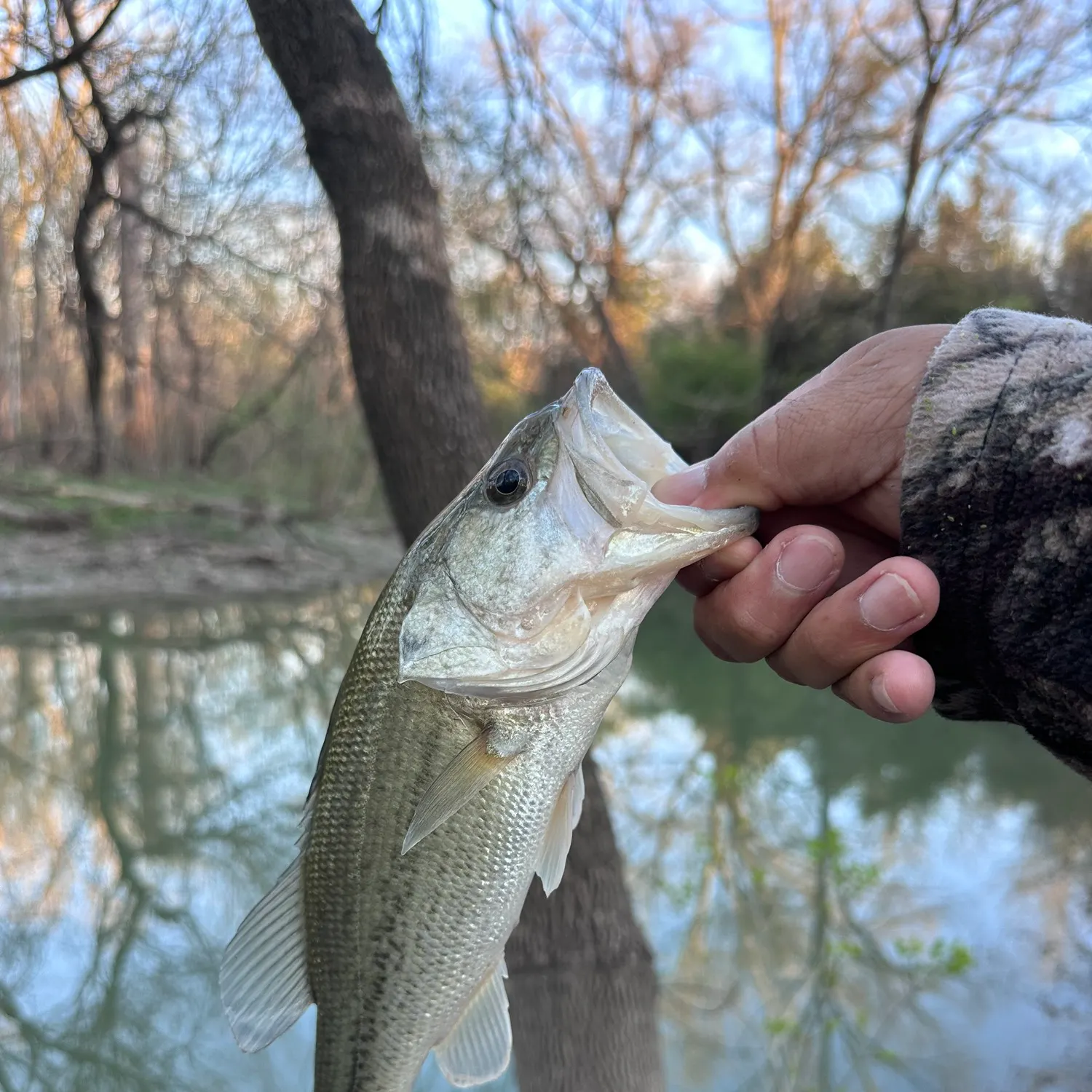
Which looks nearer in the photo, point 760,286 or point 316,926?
point 316,926

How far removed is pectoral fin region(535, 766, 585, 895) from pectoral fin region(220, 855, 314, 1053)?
1.69 ft

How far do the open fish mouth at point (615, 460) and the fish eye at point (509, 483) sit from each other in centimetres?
11

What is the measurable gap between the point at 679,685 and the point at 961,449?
22.4ft

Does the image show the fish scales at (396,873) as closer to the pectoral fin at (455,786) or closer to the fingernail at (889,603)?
the pectoral fin at (455,786)

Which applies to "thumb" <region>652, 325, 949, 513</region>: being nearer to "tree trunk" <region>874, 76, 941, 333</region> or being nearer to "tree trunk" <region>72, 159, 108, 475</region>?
"tree trunk" <region>72, 159, 108, 475</region>

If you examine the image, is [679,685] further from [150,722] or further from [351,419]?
[351,419]

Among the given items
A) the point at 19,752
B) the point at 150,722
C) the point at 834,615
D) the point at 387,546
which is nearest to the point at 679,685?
the point at 150,722

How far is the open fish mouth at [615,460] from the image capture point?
1438 mm

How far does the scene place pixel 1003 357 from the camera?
4.99 feet

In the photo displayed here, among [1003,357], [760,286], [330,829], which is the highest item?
[760,286]

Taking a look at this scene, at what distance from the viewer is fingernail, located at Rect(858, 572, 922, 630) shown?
4.89 ft

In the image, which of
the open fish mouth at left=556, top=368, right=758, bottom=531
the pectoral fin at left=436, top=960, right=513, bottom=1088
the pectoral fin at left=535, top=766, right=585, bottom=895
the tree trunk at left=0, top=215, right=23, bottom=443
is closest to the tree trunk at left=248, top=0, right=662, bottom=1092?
the pectoral fin at left=436, top=960, right=513, bottom=1088

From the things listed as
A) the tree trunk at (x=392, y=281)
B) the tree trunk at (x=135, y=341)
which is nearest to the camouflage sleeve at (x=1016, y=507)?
the tree trunk at (x=392, y=281)

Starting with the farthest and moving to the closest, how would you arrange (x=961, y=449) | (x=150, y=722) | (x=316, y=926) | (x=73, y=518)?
(x=73, y=518) → (x=150, y=722) → (x=316, y=926) → (x=961, y=449)
